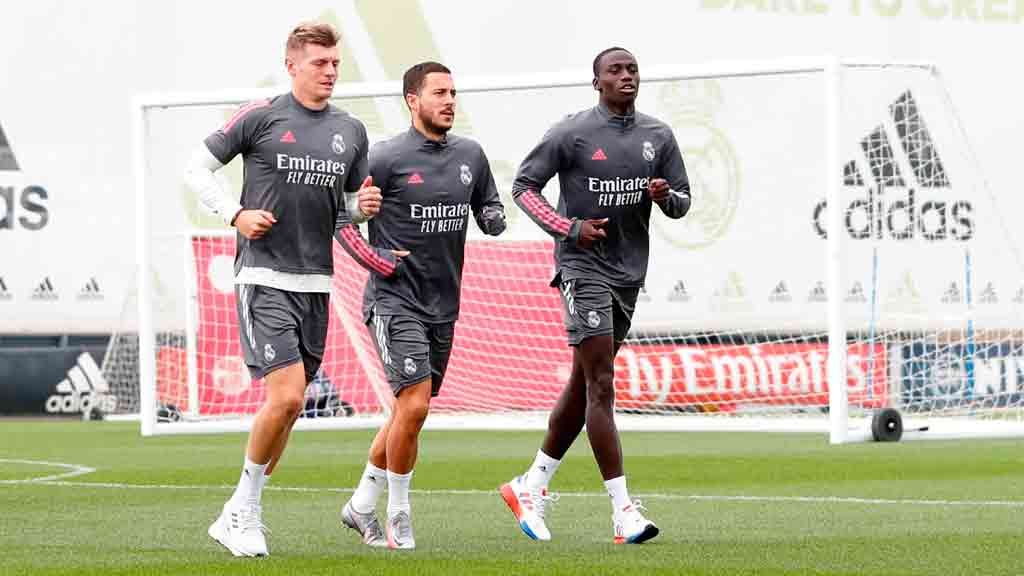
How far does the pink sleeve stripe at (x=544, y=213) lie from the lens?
366 inches

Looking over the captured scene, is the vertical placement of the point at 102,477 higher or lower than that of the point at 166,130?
lower

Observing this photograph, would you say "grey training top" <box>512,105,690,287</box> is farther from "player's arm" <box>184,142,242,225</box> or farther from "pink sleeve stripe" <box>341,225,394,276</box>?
"player's arm" <box>184,142,242,225</box>

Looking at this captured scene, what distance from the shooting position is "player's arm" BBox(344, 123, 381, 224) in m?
8.80

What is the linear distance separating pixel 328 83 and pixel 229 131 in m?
0.44

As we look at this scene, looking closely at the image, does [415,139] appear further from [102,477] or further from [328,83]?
[102,477]

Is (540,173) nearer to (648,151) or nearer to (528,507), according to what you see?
(648,151)

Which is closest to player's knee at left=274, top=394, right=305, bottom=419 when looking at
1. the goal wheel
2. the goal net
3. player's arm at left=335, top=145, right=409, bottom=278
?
player's arm at left=335, top=145, right=409, bottom=278

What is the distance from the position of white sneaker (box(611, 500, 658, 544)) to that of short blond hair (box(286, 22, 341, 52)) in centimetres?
221

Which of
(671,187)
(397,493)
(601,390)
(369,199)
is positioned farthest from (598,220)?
(397,493)

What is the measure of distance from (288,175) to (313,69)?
434mm

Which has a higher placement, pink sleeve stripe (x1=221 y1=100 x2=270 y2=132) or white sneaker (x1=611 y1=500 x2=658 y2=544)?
pink sleeve stripe (x1=221 y1=100 x2=270 y2=132)

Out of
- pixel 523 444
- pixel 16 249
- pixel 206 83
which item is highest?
pixel 206 83

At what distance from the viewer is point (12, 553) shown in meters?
8.38

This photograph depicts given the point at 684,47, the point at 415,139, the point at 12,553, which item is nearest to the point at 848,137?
the point at 684,47
